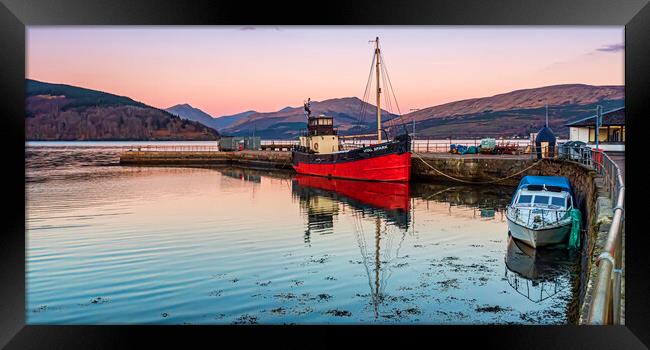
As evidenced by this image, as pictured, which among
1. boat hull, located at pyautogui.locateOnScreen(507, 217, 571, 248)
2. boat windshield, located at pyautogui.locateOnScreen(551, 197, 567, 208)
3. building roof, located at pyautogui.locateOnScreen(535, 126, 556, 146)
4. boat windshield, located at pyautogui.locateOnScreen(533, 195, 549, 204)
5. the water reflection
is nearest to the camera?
the water reflection

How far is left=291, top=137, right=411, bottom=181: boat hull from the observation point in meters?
28.6

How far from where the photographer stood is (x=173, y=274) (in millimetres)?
10578

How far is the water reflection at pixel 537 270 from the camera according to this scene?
31.2 ft

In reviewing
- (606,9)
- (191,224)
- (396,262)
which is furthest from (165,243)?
(606,9)

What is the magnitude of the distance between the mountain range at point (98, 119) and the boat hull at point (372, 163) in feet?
Result: 367

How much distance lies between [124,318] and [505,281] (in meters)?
6.64

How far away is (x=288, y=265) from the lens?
11.6 m

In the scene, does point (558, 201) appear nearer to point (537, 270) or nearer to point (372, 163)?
point (537, 270)

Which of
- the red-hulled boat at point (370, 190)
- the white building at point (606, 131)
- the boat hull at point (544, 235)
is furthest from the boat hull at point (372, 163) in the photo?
the boat hull at point (544, 235)

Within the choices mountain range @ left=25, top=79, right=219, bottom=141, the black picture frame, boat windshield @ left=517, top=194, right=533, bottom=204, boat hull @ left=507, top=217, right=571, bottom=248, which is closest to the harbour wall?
boat hull @ left=507, top=217, right=571, bottom=248

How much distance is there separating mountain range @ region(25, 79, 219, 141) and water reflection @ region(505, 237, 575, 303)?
134 m

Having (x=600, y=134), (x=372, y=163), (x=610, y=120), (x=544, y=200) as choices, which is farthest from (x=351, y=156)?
(x=544, y=200)

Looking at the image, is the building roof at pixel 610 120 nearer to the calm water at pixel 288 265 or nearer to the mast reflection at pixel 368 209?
the calm water at pixel 288 265

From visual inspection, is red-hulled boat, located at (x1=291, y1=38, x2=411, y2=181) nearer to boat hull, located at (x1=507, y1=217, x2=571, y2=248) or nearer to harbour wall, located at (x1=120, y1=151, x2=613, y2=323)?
harbour wall, located at (x1=120, y1=151, x2=613, y2=323)
